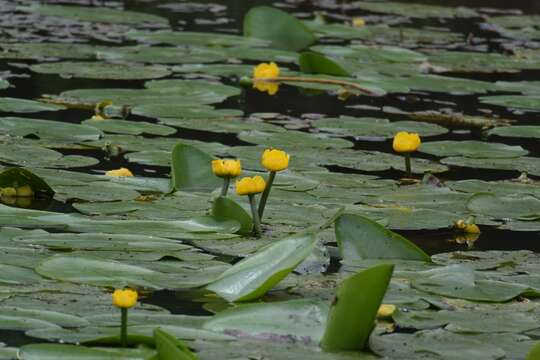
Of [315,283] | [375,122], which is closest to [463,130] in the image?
[375,122]

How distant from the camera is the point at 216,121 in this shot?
14.0 feet

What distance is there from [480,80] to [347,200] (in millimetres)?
2333

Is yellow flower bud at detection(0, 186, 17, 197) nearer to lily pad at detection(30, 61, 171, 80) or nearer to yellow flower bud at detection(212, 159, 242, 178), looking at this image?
yellow flower bud at detection(212, 159, 242, 178)

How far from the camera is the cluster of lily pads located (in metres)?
2.23

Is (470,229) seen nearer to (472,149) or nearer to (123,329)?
(472,149)

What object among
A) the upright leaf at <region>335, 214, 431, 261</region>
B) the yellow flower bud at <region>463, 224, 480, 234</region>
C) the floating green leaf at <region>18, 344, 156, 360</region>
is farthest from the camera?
the yellow flower bud at <region>463, 224, 480, 234</region>

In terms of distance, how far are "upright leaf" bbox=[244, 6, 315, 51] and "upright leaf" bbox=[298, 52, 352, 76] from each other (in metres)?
0.82

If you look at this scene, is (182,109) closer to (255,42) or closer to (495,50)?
(255,42)

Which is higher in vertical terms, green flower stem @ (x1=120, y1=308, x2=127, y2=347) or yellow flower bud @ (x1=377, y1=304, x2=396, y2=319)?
green flower stem @ (x1=120, y1=308, x2=127, y2=347)

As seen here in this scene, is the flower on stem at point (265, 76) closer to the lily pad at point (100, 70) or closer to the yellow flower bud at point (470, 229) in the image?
the lily pad at point (100, 70)

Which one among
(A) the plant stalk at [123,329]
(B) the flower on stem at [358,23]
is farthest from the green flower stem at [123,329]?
(B) the flower on stem at [358,23]

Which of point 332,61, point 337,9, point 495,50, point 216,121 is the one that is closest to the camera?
point 216,121

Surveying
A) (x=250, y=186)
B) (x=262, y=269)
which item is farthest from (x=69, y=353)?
(x=250, y=186)

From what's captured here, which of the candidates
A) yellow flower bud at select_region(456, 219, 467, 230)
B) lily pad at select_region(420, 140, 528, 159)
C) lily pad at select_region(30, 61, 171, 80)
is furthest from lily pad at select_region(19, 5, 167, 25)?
yellow flower bud at select_region(456, 219, 467, 230)
